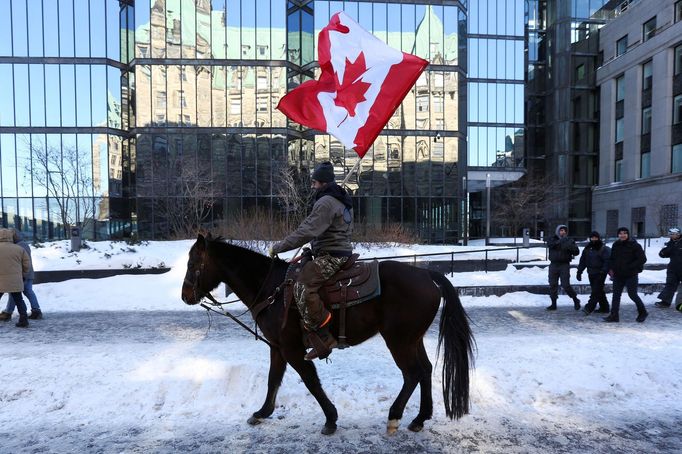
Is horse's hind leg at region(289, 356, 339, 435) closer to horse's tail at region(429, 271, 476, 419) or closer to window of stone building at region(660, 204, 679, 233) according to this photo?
horse's tail at region(429, 271, 476, 419)

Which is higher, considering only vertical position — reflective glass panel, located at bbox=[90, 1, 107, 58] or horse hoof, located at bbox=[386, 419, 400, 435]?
reflective glass panel, located at bbox=[90, 1, 107, 58]

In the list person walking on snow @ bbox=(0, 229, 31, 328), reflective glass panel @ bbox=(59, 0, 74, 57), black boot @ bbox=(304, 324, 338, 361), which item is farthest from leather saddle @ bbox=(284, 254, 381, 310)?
reflective glass panel @ bbox=(59, 0, 74, 57)

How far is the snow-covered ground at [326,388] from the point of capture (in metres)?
4.03

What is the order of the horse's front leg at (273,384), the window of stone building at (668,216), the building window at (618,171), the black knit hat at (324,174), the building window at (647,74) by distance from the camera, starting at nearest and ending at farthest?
the black knit hat at (324,174) < the horse's front leg at (273,384) < the window of stone building at (668,216) < the building window at (647,74) < the building window at (618,171)

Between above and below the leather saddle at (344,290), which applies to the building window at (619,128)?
above

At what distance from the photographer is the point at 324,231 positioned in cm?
404

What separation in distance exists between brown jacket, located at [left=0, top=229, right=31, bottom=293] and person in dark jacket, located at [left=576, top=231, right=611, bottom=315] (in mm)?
11451

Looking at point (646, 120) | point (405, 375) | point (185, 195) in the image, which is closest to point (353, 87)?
point (405, 375)

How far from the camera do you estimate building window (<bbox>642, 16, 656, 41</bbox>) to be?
39.7 m

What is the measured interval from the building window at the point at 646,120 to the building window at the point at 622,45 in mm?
7437

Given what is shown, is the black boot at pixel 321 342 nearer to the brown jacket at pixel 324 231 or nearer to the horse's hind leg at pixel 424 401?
the brown jacket at pixel 324 231

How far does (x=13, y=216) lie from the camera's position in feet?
96.6

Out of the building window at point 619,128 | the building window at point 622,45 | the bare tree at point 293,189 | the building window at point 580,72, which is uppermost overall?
the building window at point 622,45

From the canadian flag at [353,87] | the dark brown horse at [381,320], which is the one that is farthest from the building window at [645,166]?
the dark brown horse at [381,320]
